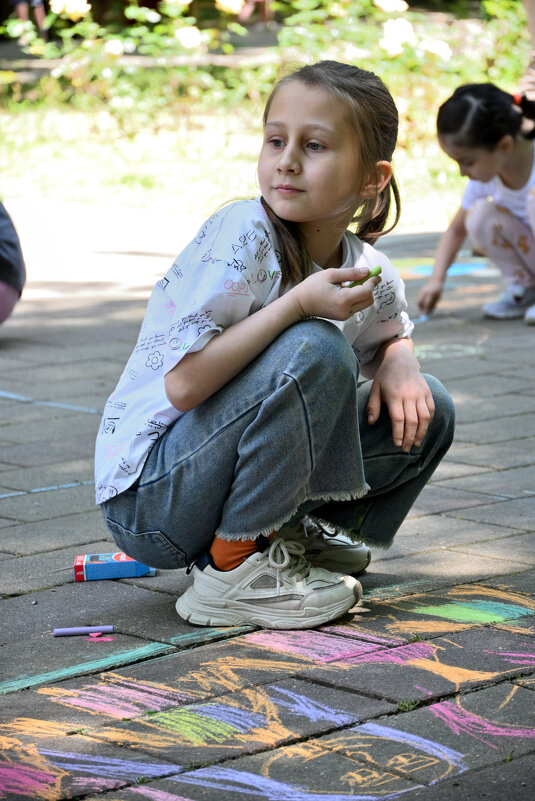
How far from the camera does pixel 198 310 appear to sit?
2078mm

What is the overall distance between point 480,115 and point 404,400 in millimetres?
2793

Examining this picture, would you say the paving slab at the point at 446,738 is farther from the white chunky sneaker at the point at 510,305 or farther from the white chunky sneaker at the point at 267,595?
the white chunky sneaker at the point at 510,305

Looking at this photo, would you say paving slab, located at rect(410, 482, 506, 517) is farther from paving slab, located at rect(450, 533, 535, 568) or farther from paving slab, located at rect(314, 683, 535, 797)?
paving slab, located at rect(314, 683, 535, 797)

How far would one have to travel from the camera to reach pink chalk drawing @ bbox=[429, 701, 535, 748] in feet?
5.60

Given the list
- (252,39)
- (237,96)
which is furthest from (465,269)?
(252,39)

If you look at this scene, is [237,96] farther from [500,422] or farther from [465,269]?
[500,422]

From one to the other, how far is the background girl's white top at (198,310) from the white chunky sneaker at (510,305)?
3.19 metres

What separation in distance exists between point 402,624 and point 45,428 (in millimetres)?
1887

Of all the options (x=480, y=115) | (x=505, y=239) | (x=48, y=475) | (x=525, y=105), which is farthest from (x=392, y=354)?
(x=505, y=239)

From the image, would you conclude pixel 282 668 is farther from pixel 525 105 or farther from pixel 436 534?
pixel 525 105

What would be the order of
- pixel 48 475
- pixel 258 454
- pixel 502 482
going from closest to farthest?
pixel 258 454, pixel 502 482, pixel 48 475

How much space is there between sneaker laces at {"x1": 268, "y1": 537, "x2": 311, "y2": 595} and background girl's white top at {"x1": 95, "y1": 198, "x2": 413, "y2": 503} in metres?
0.30

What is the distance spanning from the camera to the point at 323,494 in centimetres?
218

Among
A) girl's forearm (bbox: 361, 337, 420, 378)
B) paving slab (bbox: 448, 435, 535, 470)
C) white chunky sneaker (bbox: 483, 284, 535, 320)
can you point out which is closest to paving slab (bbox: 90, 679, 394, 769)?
girl's forearm (bbox: 361, 337, 420, 378)
